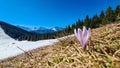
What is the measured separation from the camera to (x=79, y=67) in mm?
1929

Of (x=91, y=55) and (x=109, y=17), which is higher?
(x=109, y=17)

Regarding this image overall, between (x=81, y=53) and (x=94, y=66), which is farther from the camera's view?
(x=81, y=53)

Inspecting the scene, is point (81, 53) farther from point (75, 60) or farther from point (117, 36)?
point (117, 36)

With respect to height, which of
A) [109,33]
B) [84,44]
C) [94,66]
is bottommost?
[94,66]

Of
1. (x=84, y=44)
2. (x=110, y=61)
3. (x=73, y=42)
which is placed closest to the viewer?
(x=110, y=61)

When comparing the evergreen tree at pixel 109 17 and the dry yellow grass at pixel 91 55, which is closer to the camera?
the dry yellow grass at pixel 91 55

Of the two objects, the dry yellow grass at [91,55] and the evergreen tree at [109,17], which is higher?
the evergreen tree at [109,17]

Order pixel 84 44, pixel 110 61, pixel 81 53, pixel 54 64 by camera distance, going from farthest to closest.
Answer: pixel 54 64 < pixel 81 53 < pixel 84 44 < pixel 110 61

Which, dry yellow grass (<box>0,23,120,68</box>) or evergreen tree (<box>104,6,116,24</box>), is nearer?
dry yellow grass (<box>0,23,120,68</box>)

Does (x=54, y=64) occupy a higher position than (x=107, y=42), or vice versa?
(x=107, y=42)

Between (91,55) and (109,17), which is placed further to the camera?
(109,17)

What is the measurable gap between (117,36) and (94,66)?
70cm

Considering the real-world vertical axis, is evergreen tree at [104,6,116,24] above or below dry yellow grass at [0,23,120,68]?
above

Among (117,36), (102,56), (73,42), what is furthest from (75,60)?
(73,42)
